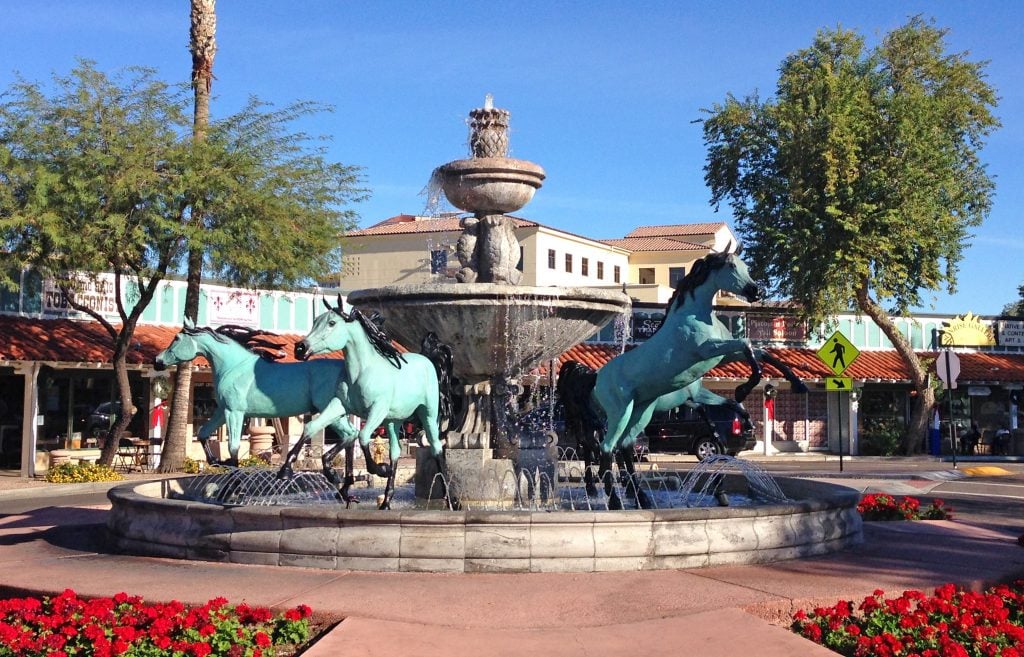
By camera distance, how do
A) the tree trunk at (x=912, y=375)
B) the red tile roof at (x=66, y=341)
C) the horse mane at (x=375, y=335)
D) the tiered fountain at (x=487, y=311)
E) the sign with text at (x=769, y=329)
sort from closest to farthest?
the horse mane at (x=375, y=335)
the tiered fountain at (x=487, y=311)
the red tile roof at (x=66, y=341)
the tree trunk at (x=912, y=375)
the sign with text at (x=769, y=329)

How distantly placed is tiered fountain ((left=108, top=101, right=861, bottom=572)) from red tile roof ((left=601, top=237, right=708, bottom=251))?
170ft

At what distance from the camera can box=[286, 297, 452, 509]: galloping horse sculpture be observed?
10.8m

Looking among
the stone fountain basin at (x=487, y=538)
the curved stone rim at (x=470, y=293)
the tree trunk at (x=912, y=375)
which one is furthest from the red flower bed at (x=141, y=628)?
the tree trunk at (x=912, y=375)

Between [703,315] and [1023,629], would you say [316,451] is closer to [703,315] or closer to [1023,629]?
[703,315]

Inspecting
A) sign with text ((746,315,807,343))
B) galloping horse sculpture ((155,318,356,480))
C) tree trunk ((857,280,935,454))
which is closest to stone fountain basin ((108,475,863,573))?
galloping horse sculpture ((155,318,356,480))

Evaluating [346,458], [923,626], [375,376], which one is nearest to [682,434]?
A: [346,458]

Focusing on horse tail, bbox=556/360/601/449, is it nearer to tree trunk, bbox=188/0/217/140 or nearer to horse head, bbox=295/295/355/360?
horse head, bbox=295/295/355/360

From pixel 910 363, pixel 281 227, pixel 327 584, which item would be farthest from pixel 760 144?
pixel 327 584

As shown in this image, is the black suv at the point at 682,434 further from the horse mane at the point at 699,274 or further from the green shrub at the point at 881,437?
the horse mane at the point at 699,274

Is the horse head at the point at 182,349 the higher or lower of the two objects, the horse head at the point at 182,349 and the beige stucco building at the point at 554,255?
the lower

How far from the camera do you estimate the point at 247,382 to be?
1202 cm

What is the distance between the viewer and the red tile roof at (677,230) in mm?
70312

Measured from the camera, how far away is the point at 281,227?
26844 millimetres

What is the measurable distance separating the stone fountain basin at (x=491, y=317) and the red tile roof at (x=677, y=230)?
190 ft
